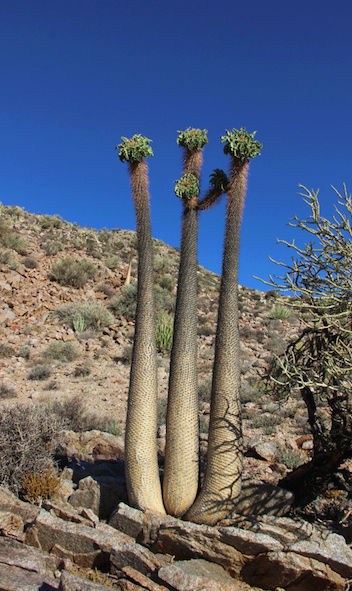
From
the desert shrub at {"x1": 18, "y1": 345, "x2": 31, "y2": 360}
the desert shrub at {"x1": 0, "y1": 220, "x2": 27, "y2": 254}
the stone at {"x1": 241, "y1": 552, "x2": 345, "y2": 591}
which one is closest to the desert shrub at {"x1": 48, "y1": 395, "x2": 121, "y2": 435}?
the desert shrub at {"x1": 18, "y1": 345, "x2": 31, "y2": 360}

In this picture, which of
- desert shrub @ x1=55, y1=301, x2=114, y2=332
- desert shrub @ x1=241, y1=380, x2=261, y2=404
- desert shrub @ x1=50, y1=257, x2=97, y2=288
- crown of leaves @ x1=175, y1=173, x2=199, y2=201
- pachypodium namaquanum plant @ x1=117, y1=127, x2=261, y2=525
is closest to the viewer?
pachypodium namaquanum plant @ x1=117, y1=127, x2=261, y2=525

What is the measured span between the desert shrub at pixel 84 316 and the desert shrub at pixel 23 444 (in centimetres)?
1094

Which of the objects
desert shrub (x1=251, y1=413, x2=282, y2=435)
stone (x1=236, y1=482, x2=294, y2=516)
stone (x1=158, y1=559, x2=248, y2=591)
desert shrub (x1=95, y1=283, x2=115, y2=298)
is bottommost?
stone (x1=158, y1=559, x2=248, y2=591)

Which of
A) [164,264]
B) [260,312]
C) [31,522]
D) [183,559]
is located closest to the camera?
[183,559]

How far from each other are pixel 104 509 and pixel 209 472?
1.52 meters

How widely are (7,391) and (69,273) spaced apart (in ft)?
34.3

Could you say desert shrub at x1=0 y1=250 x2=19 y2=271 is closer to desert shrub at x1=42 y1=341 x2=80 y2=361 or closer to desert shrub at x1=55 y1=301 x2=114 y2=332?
desert shrub at x1=55 y1=301 x2=114 y2=332

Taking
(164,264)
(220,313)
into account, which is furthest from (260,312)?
(220,313)

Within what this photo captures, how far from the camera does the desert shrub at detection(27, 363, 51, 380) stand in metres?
14.3

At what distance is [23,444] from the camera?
6.54m

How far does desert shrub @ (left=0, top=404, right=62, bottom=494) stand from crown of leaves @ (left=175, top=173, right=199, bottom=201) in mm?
4218

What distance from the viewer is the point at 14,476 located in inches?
242

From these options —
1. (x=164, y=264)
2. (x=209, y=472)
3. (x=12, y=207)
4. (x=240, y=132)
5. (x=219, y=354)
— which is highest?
(x=12, y=207)

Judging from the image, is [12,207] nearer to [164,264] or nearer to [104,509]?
[164,264]
